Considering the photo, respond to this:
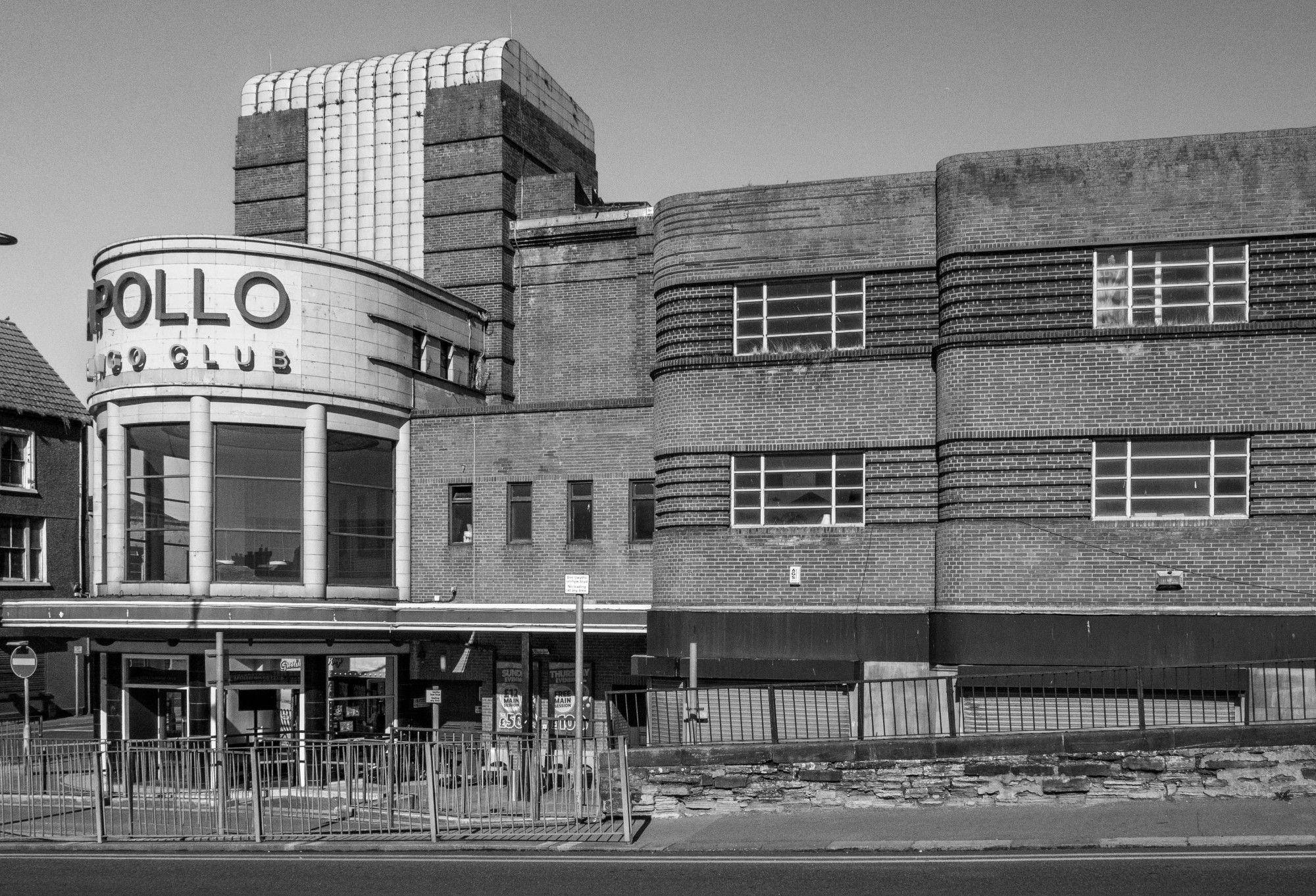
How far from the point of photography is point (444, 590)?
29.3m

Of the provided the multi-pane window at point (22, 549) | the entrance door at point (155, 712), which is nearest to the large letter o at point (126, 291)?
the entrance door at point (155, 712)

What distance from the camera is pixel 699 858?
16.4 metres

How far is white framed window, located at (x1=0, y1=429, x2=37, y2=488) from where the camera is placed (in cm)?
4022

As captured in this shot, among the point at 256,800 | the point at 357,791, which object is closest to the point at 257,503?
the point at 357,791

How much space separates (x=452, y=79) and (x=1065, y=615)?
815 inches

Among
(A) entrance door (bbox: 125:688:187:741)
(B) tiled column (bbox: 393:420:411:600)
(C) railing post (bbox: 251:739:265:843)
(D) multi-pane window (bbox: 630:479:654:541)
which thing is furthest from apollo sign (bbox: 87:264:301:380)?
(C) railing post (bbox: 251:739:265:843)

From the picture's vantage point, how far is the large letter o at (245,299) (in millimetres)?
27250

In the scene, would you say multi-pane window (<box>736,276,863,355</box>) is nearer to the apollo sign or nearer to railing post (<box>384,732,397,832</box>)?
the apollo sign

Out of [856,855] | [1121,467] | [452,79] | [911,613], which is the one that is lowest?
[856,855]

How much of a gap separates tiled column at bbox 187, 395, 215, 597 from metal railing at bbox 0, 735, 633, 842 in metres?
6.66

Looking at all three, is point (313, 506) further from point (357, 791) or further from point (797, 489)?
point (357, 791)

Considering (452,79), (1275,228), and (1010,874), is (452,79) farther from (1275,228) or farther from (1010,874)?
(1010,874)

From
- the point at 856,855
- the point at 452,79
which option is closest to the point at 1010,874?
the point at 856,855

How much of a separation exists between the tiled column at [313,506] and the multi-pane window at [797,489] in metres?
7.98
